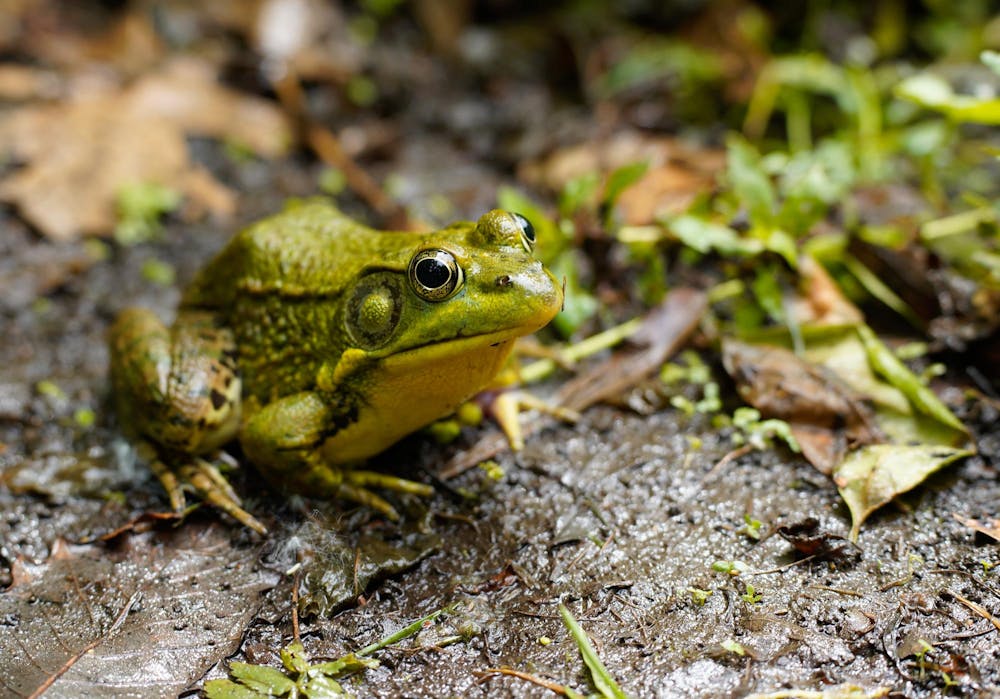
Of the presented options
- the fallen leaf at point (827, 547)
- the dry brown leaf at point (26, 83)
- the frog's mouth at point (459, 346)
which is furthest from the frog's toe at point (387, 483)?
the dry brown leaf at point (26, 83)

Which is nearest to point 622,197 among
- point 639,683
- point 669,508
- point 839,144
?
point 839,144

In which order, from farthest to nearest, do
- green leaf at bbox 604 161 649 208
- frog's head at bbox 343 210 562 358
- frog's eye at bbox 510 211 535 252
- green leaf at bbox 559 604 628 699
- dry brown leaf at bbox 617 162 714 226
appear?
dry brown leaf at bbox 617 162 714 226 → green leaf at bbox 604 161 649 208 → frog's eye at bbox 510 211 535 252 → frog's head at bbox 343 210 562 358 → green leaf at bbox 559 604 628 699

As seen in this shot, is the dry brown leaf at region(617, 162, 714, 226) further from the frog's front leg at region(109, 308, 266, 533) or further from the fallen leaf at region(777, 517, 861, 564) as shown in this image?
the frog's front leg at region(109, 308, 266, 533)

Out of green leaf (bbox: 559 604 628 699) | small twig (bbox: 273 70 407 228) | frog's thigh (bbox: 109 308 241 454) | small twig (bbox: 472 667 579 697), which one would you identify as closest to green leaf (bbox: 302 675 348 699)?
small twig (bbox: 472 667 579 697)

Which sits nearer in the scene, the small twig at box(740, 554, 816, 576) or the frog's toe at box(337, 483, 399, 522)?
the small twig at box(740, 554, 816, 576)

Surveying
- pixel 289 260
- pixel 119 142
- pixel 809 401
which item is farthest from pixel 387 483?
pixel 119 142

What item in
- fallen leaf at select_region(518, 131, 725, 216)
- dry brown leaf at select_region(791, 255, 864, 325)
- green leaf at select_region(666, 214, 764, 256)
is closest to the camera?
dry brown leaf at select_region(791, 255, 864, 325)

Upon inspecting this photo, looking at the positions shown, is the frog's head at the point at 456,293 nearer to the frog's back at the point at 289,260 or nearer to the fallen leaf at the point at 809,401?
the frog's back at the point at 289,260

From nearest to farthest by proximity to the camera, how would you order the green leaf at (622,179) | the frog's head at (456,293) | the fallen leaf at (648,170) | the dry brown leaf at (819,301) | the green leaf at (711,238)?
the frog's head at (456,293) < the dry brown leaf at (819,301) < the green leaf at (711,238) < the green leaf at (622,179) < the fallen leaf at (648,170)
